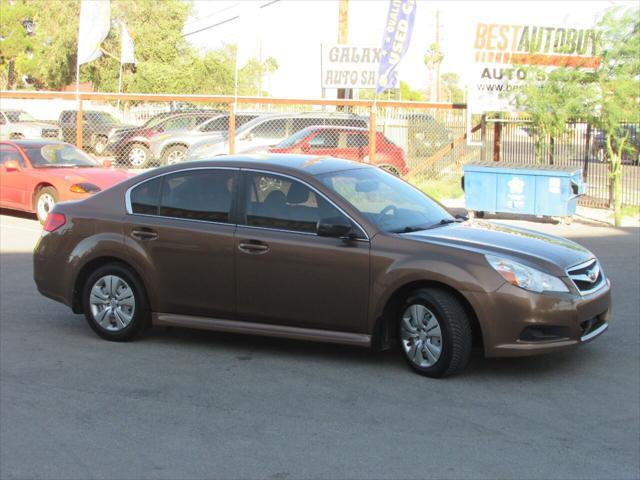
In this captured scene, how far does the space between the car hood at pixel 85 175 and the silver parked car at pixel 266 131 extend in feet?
19.1

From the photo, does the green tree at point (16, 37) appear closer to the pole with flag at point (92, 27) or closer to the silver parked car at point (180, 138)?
the silver parked car at point (180, 138)

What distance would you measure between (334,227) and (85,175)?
32.4 ft

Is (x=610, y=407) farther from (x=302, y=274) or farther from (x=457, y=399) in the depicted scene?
(x=302, y=274)

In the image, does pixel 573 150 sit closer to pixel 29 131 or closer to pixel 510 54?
pixel 510 54

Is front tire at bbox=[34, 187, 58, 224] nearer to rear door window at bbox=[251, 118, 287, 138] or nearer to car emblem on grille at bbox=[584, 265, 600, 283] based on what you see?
rear door window at bbox=[251, 118, 287, 138]

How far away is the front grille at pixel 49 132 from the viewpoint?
32719mm

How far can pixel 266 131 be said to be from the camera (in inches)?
898

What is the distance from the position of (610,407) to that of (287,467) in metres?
2.41

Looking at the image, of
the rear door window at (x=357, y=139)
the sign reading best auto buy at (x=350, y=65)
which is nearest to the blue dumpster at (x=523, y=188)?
the rear door window at (x=357, y=139)

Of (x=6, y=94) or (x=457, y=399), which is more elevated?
(x=6, y=94)

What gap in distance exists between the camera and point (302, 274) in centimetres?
723

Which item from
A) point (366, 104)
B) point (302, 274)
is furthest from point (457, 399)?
point (366, 104)

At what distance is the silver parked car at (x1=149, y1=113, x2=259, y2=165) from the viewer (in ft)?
80.0

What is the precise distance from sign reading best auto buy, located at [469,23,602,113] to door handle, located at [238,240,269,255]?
45.0 feet
